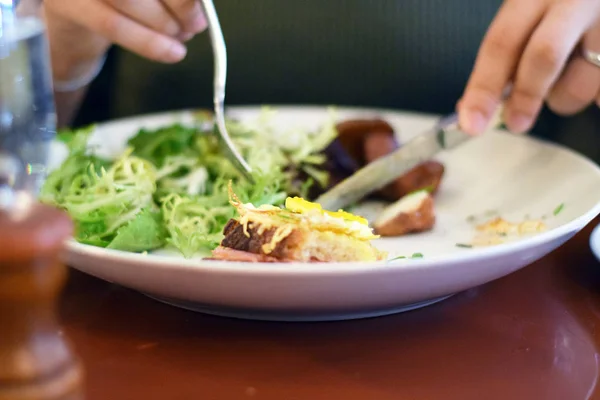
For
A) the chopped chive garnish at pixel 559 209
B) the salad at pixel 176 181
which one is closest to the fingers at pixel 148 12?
the salad at pixel 176 181

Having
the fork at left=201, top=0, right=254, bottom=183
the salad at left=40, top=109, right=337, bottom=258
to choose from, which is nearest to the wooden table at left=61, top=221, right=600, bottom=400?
the salad at left=40, top=109, right=337, bottom=258

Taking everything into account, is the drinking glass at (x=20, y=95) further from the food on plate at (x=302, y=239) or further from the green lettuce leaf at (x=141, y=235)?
the green lettuce leaf at (x=141, y=235)

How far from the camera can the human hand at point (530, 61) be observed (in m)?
1.07

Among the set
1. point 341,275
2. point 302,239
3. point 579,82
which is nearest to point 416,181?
point 579,82

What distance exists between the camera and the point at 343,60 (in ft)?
5.95

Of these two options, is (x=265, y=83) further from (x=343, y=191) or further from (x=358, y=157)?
(x=343, y=191)

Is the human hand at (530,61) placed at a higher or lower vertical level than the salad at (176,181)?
higher

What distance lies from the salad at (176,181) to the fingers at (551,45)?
1.32 ft

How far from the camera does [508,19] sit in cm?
112

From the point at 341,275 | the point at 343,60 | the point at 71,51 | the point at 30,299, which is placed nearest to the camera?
the point at 30,299

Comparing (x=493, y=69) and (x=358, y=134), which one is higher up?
(x=493, y=69)

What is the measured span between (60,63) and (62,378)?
51.1 inches

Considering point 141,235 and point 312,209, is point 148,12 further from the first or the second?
point 312,209

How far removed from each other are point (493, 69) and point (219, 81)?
48cm
